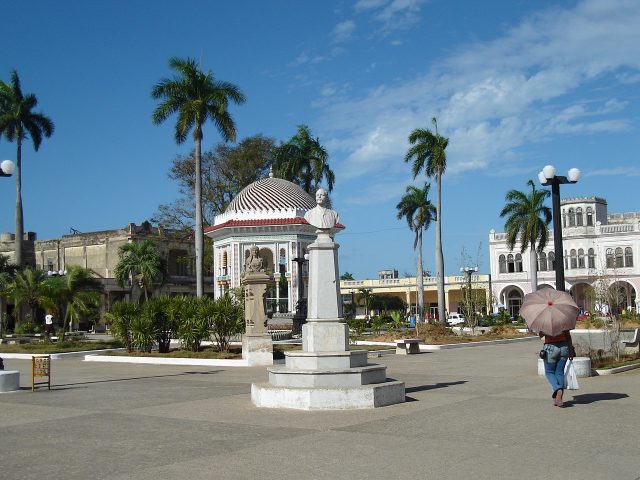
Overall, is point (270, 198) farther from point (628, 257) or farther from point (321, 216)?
point (628, 257)

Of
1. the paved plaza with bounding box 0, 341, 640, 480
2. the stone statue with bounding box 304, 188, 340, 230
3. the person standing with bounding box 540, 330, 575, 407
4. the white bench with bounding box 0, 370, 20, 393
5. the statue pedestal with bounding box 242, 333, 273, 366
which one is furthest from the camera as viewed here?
the statue pedestal with bounding box 242, 333, 273, 366

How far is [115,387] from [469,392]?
26.1 feet

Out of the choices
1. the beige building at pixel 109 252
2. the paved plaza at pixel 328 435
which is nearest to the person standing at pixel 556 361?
the paved plaza at pixel 328 435

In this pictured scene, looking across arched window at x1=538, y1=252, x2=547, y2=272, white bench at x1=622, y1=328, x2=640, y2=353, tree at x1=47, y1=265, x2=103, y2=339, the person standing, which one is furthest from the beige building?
the person standing

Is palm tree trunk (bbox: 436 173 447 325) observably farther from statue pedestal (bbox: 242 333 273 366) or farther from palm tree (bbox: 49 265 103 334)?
statue pedestal (bbox: 242 333 273 366)

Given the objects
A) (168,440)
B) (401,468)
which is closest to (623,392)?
(401,468)

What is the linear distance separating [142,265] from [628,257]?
45.1 meters

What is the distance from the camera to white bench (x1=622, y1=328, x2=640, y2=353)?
21.3 metres

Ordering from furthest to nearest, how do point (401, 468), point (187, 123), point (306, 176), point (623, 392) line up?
point (306, 176), point (187, 123), point (623, 392), point (401, 468)

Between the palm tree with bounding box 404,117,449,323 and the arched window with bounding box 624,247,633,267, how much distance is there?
29740mm

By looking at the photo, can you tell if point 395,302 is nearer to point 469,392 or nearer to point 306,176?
point 306,176

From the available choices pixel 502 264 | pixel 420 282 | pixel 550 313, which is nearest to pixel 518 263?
pixel 502 264

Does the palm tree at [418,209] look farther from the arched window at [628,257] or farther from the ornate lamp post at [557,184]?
the ornate lamp post at [557,184]

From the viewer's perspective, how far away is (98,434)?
10.1 metres
